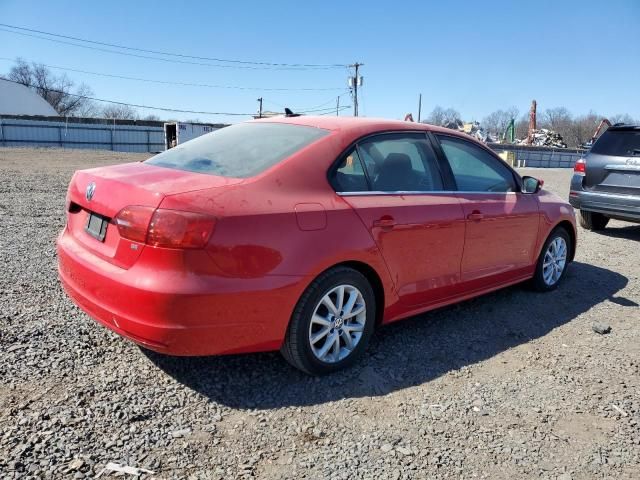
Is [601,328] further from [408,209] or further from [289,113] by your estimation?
[289,113]

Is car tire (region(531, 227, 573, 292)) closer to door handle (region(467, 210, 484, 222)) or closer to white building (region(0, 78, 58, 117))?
door handle (region(467, 210, 484, 222))

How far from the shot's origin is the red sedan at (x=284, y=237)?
8.13ft

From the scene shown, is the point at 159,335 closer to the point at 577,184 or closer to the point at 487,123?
the point at 577,184

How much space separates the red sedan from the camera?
8.13 feet

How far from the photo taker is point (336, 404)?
9.20 feet

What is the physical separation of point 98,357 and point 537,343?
3148 mm

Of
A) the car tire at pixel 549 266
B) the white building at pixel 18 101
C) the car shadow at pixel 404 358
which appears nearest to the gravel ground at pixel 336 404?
the car shadow at pixel 404 358

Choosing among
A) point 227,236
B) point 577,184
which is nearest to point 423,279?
point 227,236

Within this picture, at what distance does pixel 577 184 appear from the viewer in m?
8.02

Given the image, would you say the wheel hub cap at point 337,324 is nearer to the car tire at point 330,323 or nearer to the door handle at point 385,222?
the car tire at point 330,323

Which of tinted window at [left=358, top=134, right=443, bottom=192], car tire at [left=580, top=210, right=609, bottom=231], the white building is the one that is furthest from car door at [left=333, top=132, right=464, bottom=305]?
the white building

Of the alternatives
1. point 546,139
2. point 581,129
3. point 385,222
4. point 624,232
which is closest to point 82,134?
point 624,232

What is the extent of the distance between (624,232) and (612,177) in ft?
5.84

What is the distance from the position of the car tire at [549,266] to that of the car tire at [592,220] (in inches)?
152
